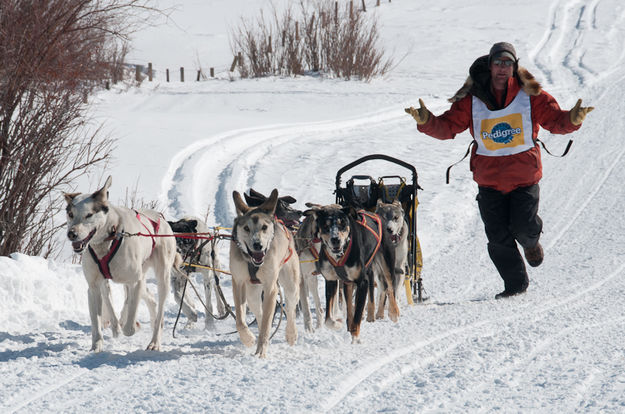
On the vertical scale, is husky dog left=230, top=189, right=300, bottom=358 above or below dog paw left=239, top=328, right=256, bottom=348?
above

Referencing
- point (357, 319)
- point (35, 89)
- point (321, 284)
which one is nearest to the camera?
point (357, 319)

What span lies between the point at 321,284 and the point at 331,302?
2.31m

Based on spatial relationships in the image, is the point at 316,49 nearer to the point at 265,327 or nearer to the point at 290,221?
the point at 290,221

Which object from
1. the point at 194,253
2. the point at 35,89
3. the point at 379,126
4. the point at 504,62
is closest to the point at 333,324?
the point at 194,253

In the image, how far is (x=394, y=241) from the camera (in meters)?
6.09

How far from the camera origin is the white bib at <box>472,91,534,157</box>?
→ 549 centimetres

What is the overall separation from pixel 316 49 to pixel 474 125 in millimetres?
16353

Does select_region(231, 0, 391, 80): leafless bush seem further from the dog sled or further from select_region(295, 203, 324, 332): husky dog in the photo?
select_region(295, 203, 324, 332): husky dog

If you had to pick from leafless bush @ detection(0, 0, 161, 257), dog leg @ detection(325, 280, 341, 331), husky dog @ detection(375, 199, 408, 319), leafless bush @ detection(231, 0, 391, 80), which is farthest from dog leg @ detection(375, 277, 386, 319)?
leafless bush @ detection(231, 0, 391, 80)

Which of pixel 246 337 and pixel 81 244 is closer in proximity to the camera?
pixel 81 244

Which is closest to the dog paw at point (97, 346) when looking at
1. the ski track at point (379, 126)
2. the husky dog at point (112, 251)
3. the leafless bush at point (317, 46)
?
the husky dog at point (112, 251)

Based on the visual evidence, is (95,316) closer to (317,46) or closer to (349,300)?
(349,300)

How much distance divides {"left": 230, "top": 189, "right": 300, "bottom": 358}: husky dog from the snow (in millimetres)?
206

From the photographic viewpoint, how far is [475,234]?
9.42 metres
